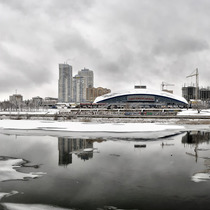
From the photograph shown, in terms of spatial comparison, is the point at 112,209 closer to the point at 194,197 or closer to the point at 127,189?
the point at 127,189

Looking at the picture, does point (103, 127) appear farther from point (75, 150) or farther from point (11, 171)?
point (11, 171)

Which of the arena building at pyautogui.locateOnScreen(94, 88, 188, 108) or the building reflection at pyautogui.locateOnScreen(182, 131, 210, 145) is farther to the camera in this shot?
the arena building at pyautogui.locateOnScreen(94, 88, 188, 108)

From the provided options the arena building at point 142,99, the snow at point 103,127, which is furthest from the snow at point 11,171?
the arena building at point 142,99

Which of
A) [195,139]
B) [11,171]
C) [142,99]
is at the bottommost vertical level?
[11,171]

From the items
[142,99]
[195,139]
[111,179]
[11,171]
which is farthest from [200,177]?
[142,99]

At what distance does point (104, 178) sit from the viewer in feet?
43.3

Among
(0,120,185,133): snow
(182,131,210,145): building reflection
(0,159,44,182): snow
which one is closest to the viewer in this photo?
(0,159,44,182): snow

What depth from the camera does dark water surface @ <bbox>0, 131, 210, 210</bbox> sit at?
1008cm

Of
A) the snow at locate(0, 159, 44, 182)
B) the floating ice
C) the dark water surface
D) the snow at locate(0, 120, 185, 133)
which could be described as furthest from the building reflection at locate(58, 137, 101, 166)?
the snow at locate(0, 120, 185, 133)

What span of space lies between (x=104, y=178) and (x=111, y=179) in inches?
17.5

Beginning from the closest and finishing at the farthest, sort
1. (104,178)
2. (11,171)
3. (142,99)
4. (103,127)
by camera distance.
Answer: (104,178) → (11,171) → (103,127) → (142,99)

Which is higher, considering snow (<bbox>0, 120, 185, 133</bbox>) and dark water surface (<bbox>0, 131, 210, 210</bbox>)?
snow (<bbox>0, 120, 185, 133</bbox>)

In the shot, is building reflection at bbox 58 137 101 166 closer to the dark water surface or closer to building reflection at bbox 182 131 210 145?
the dark water surface

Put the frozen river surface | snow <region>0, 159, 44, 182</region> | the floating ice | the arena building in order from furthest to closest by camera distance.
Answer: the arena building → snow <region>0, 159, 44, 182</region> → the floating ice → the frozen river surface
